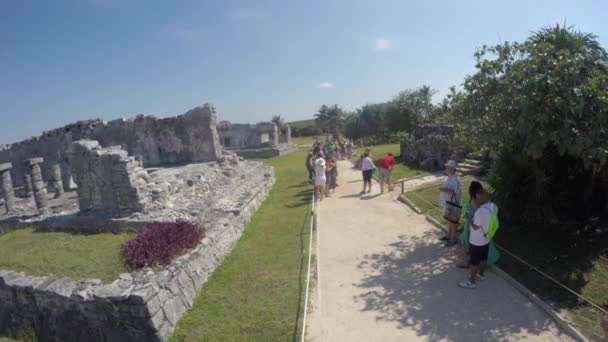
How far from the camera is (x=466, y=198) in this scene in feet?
35.0

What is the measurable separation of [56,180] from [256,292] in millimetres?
17080

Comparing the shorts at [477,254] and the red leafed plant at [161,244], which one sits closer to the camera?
the shorts at [477,254]

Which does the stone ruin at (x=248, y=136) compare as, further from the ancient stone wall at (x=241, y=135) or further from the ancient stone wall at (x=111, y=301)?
the ancient stone wall at (x=111, y=301)

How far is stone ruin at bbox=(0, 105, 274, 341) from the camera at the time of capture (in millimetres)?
5715

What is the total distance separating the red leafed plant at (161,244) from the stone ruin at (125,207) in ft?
0.93

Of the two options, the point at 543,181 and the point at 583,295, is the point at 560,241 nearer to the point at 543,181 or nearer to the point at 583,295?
the point at 543,181

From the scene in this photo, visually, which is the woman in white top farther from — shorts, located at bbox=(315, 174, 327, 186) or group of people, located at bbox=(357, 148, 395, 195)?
group of people, located at bbox=(357, 148, 395, 195)

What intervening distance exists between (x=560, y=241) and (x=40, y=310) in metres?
10.9

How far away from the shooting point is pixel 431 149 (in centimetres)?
1812

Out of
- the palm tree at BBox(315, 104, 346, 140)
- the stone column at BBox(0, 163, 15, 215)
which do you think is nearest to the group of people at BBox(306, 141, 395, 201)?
the stone column at BBox(0, 163, 15, 215)

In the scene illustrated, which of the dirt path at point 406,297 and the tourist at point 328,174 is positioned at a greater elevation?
the tourist at point 328,174

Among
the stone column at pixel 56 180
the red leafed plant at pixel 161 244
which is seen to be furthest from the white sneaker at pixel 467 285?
the stone column at pixel 56 180

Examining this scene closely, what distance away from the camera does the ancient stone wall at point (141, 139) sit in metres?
19.2

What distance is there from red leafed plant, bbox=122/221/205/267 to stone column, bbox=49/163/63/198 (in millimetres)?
12668
